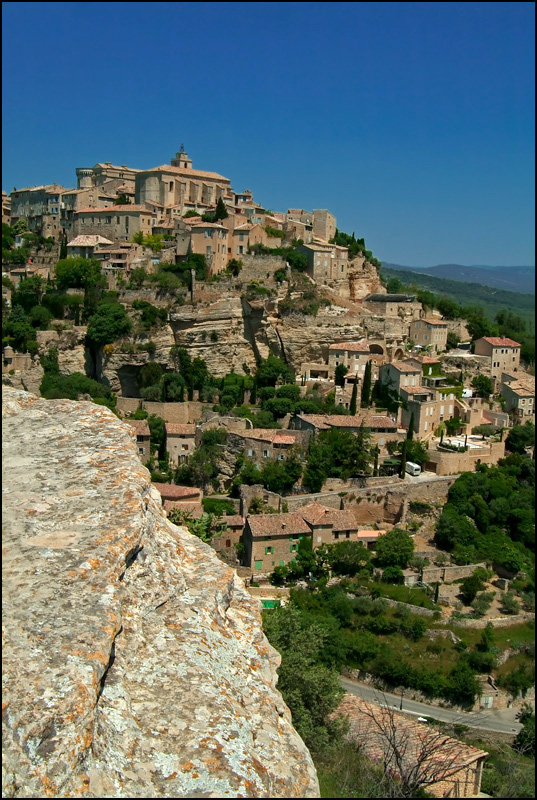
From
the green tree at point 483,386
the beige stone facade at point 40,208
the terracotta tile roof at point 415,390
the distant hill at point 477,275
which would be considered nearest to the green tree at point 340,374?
the terracotta tile roof at point 415,390

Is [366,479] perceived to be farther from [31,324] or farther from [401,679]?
[31,324]

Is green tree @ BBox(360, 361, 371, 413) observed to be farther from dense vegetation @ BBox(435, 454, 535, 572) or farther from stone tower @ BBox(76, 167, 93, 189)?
stone tower @ BBox(76, 167, 93, 189)

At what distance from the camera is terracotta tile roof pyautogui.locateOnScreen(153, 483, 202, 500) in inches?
965

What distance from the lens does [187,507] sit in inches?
957

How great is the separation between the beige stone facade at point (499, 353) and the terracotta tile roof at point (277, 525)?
16410mm

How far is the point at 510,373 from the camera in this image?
36375mm

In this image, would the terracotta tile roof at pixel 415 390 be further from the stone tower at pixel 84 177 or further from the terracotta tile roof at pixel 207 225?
the stone tower at pixel 84 177

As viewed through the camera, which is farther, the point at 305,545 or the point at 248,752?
the point at 305,545

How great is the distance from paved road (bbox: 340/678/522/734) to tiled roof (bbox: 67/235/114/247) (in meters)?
29.1

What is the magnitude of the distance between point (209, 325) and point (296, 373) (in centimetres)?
503

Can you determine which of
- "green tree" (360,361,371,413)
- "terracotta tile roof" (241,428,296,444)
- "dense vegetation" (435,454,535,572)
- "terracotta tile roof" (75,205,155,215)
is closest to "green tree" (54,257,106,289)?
"terracotta tile roof" (75,205,155,215)

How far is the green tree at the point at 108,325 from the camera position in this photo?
1355 inches

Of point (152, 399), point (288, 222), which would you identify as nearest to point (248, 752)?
point (152, 399)

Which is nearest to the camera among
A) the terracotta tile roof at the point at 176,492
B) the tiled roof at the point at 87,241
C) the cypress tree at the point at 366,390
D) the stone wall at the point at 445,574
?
the terracotta tile roof at the point at 176,492
